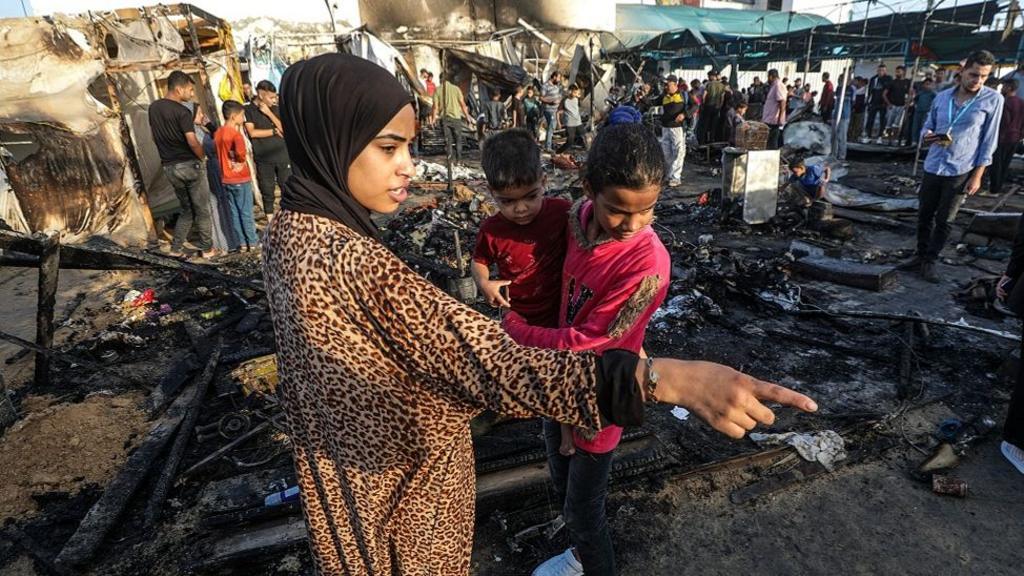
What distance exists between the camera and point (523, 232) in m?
2.28

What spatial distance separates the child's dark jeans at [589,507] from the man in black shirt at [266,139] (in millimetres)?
7524

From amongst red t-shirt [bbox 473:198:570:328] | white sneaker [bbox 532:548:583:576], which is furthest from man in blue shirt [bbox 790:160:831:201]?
white sneaker [bbox 532:548:583:576]

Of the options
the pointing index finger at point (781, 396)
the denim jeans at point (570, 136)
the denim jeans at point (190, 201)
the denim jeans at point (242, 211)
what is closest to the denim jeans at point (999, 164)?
the denim jeans at point (570, 136)

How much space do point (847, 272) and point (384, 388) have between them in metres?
7.07

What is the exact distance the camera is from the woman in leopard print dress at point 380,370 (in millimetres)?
975

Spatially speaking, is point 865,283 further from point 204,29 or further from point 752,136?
point 204,29

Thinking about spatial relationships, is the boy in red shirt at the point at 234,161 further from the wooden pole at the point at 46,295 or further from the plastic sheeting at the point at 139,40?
the wooden pole at the point at 46,295

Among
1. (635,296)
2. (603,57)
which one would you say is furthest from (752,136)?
(603,57)

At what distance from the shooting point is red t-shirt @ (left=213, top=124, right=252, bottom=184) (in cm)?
756

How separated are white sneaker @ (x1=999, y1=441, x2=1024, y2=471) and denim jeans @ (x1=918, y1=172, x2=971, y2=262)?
12.4 ft

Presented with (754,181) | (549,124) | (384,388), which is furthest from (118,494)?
(549,124)

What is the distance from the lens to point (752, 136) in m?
10.3

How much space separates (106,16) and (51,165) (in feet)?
8.86

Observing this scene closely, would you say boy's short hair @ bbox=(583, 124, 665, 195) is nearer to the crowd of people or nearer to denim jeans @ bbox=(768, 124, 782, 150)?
the crowd of people
